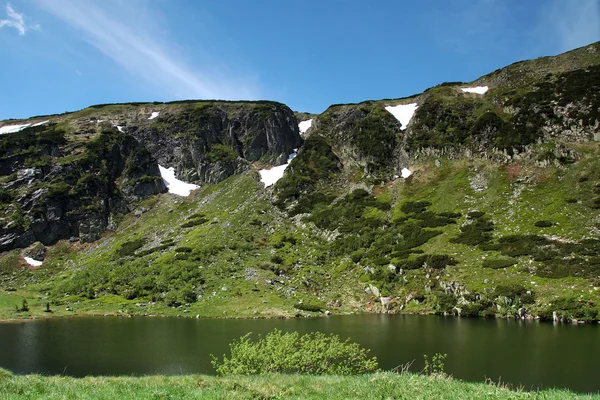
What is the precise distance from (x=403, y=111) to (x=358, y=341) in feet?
433

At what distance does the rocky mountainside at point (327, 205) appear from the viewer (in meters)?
67.4

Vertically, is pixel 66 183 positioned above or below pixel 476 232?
above

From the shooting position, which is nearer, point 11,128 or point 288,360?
point 288,360

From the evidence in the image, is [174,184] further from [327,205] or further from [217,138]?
[327,205]

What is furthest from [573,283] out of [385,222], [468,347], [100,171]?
[100,171]

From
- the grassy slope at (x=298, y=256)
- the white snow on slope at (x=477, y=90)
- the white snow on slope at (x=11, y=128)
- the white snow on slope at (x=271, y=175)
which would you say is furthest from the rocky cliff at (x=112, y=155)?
the white snow on slope at (x=477, y=90)

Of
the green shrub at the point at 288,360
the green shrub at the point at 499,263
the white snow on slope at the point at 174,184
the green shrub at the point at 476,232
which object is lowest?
the green shrub at the point at 288,360

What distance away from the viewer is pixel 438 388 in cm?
1534

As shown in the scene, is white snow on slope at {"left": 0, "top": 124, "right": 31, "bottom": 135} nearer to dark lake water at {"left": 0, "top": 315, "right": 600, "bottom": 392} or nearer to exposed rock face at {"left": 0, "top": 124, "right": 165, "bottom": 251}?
exposed rock face at {"left": 0, "top": 124, "right": 165, "bottom": 251}

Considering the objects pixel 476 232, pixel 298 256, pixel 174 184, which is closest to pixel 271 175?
pixel 174 184

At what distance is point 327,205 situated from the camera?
113m

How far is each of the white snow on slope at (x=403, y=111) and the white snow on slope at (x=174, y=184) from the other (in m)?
82.2

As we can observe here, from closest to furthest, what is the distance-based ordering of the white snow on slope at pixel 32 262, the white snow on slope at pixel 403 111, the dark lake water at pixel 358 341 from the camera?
the dark lake water at pixel 358 341
the white snow on slope at pixel 32 262
the white snow on slope at pixel 403 111

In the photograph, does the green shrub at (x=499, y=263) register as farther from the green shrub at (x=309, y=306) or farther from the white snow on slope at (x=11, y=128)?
the white snow on slope at (x=11, y=128)
